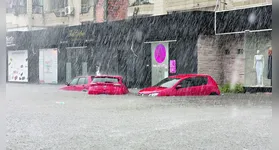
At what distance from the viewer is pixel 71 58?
37.2 metres

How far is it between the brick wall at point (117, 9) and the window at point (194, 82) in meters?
12.1

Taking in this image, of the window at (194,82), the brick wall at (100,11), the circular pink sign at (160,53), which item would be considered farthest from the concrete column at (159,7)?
the window at (194,82)

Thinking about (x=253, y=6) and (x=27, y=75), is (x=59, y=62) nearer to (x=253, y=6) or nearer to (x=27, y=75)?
(x=27, y=75)

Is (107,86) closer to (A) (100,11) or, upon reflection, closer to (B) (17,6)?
(A) (100,11)

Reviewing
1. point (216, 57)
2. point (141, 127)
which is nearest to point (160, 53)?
point (216, 57)

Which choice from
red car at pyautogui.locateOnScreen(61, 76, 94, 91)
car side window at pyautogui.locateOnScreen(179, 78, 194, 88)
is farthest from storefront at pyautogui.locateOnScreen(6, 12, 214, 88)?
red car at pyautogui.locateOnScreen(61, 76, 94, 91)

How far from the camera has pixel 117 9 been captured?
3328 centimetres

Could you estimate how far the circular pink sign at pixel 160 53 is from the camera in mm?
29281

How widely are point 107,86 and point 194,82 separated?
12.8 ft

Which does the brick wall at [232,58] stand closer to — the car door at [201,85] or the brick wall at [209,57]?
the brick wall at [209,57]

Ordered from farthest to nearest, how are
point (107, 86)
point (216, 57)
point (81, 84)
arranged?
1. point (216, 57)
2. point (81, 84)
3. point (107, 86)

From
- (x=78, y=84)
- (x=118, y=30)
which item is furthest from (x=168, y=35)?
(x=78, y=84)

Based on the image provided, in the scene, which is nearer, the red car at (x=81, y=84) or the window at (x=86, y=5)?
the red car at (x=81, y=84)

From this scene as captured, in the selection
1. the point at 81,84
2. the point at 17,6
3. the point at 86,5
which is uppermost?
the point at 17,6
